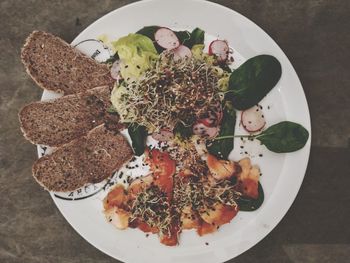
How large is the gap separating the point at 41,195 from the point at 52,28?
1125 mm

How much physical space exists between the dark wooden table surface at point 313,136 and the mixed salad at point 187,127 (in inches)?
13.8

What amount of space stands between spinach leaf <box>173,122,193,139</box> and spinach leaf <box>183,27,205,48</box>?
0.50 m

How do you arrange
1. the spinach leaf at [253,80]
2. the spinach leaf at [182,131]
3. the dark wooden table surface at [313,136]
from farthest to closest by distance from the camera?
the dark wooden table surface at [313,136] < the spinach leaf at [182,131] < the spinach leaf at [253,80]

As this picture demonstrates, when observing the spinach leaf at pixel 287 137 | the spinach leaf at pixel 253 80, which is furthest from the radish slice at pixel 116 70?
the spinach leaf at pixel 287 137

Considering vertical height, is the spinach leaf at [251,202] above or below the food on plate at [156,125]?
below

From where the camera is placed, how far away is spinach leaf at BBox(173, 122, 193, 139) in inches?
99.0

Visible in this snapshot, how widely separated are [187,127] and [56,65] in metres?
0.91

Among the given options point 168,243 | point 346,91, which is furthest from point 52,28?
point 346,91

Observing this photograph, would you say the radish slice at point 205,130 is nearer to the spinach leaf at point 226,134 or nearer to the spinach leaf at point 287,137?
the spinach leaf at point 226,134

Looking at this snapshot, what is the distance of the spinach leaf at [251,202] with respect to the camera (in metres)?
2.49

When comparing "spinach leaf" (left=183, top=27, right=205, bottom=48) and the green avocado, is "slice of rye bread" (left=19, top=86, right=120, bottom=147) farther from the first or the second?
"spinach leaf" (left=183, top=27, right=205, bottom=48)

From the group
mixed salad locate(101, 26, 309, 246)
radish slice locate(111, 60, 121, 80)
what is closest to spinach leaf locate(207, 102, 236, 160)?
mixed salad locate(101, 26, 309, 246)

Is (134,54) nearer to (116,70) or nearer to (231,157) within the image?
(116,70)

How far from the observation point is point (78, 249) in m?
2.76
